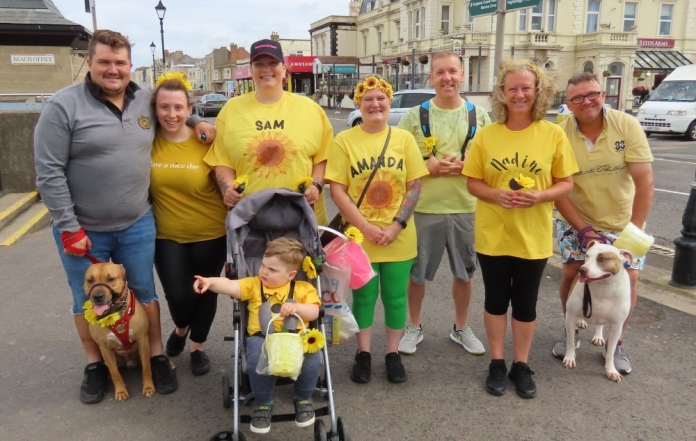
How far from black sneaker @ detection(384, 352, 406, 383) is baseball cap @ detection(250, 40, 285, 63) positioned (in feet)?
7.14

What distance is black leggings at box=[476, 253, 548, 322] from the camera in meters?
3.51

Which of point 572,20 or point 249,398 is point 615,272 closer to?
point 249,398

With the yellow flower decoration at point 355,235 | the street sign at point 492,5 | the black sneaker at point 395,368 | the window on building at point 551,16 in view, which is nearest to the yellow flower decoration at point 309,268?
the yellow flower decoration at point 355,235

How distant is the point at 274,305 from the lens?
3105 millimetres

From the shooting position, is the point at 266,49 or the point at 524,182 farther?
the point at 266,49

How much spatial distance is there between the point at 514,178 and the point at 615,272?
0.96m

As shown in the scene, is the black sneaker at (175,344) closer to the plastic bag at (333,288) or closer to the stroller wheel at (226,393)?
the stroller wheel at (226,393)

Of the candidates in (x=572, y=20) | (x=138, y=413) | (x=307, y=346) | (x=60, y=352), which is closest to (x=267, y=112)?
(x=307, y=346)

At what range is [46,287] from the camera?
5578mm

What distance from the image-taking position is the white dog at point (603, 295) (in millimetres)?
3549

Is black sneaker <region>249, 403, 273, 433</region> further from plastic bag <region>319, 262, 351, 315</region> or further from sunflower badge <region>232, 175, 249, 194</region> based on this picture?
sunflower badge <region>232, 175, 249, 194</region>

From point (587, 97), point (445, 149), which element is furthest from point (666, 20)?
point (445, 149)

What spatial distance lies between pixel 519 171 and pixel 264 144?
1644mm

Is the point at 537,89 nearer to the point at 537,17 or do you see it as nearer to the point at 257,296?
the point at 257,296
